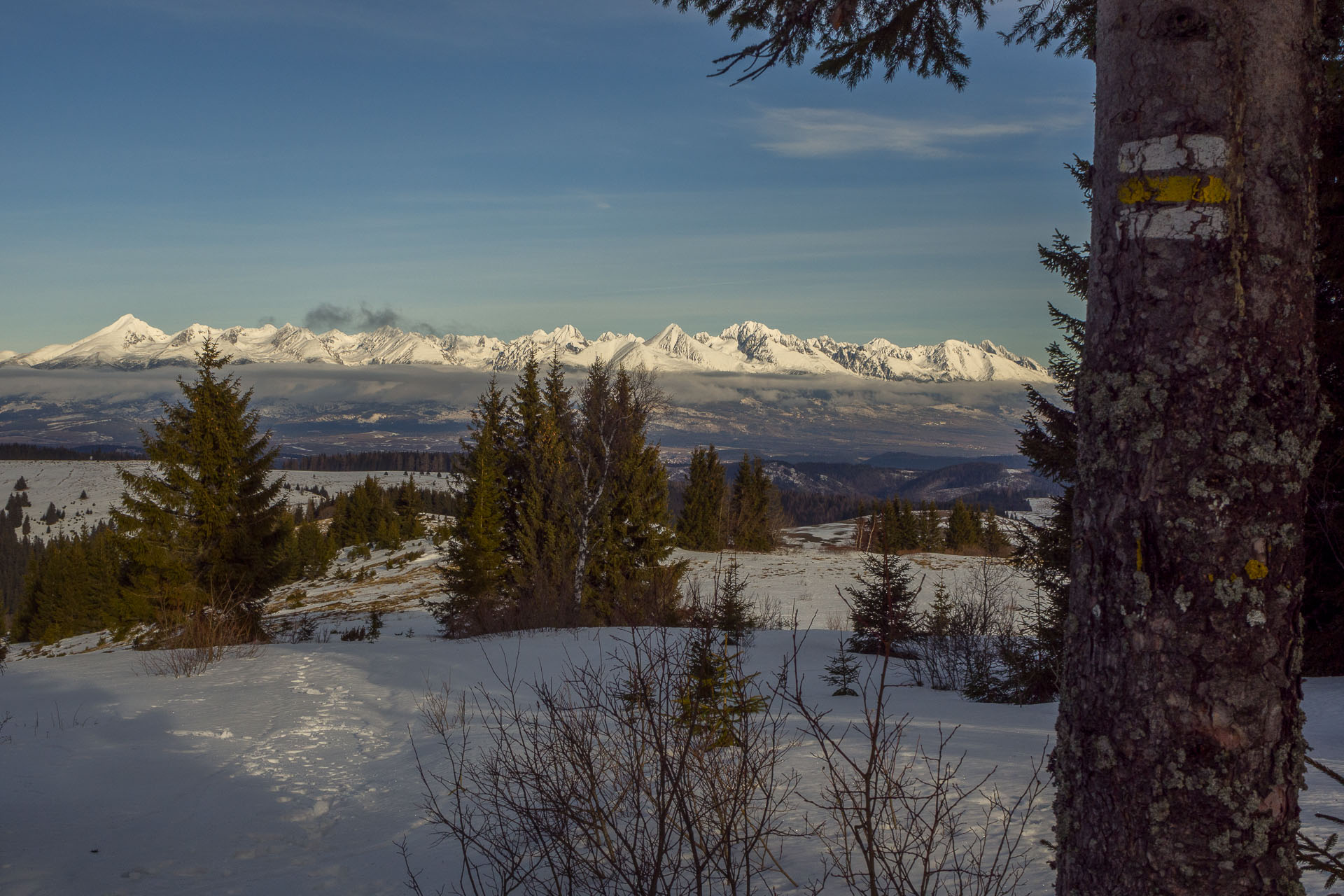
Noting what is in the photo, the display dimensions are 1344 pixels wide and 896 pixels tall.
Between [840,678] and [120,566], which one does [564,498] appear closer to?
[120,566]

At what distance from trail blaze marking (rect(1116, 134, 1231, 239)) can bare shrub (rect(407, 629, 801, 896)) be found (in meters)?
2.03

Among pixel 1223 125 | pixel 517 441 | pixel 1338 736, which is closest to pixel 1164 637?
pixel 1223 125

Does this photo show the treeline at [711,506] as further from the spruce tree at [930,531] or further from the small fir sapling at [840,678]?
the small fir sapling at [840,678]

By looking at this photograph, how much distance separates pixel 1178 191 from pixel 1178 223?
2.7 inches

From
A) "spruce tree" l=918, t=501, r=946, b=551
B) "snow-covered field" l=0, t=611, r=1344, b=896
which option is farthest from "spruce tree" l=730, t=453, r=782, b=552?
"snow-covered field" l=0, t=611, r=1344, b=896

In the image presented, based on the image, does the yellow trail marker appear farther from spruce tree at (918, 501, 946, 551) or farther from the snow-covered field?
spruce tree at (918, 501, 946, 551)

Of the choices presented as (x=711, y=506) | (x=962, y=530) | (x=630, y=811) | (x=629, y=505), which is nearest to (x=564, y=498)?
(x=629, y=505)

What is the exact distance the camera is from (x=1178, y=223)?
154cm

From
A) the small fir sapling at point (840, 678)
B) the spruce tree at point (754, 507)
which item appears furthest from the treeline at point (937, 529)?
the small fir sapling at point (840, 678)

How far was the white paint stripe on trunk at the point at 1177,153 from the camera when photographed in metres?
1.53

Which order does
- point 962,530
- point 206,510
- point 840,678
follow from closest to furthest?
point 840,678 → point 206,510 → point 962,530

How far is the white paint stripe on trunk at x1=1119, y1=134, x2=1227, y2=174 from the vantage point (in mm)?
1527

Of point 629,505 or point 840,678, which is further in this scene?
point 629,505

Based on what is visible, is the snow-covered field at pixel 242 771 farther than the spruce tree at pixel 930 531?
No
